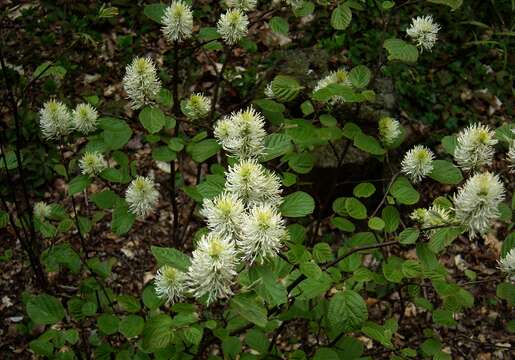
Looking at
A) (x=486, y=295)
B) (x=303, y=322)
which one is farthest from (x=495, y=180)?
(x=486, y=295)

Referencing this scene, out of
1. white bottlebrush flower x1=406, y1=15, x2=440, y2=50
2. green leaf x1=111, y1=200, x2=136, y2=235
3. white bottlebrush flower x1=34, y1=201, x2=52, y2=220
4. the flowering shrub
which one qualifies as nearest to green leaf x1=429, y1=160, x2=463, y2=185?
the flowering shrub

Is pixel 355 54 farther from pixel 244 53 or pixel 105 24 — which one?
pixel 105 24

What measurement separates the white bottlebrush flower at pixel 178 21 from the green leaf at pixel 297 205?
2.56ft

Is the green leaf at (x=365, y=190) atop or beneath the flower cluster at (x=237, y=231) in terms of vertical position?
atop

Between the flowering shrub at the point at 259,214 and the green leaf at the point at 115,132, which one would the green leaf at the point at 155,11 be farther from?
the green leaf at the point at 115,132

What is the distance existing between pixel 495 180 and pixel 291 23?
3.81 metres

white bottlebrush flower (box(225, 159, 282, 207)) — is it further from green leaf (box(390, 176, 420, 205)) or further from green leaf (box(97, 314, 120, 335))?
green leaf (box(97, 314, 120, 335))

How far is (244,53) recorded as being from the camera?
15.4 ft

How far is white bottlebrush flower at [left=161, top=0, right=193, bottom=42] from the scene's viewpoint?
189 centimetres

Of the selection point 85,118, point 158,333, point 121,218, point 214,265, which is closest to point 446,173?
point 214,265

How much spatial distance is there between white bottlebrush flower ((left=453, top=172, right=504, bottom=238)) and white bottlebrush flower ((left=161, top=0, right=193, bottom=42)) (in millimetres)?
1094

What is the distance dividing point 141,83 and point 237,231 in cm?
73

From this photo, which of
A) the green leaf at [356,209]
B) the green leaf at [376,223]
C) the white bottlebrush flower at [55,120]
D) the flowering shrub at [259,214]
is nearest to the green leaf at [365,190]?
the flowering shrub at [259,214]

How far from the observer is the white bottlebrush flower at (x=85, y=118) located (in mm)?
1980
